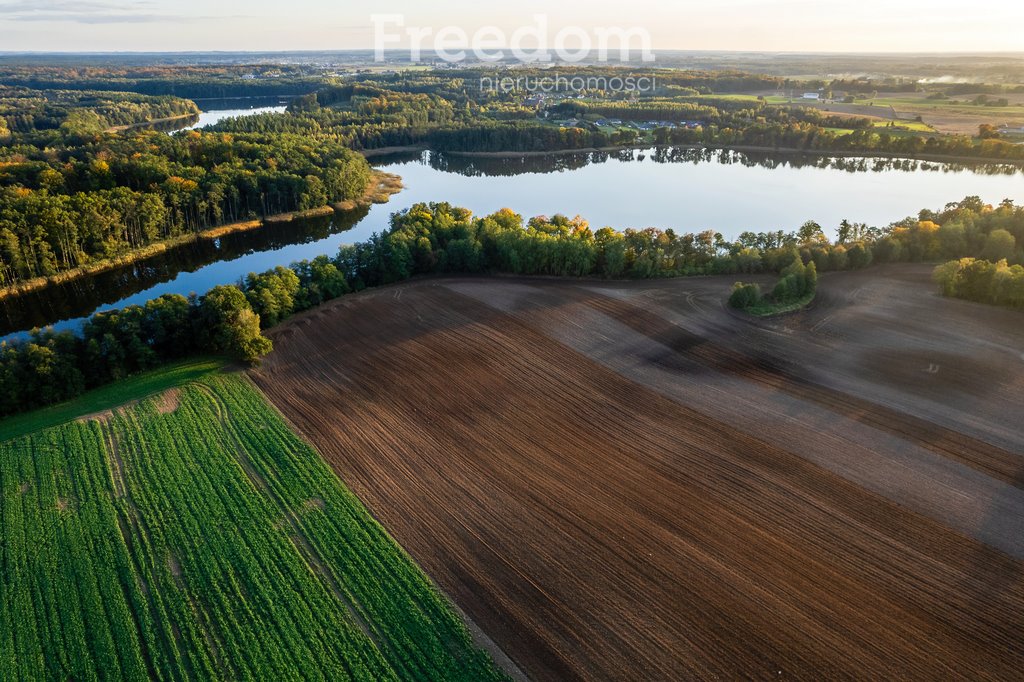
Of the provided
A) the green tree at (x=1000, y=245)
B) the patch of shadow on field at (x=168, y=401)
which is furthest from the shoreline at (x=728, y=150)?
the patch of shadow on field at (x=168, y=401)

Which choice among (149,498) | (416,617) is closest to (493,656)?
(416,617)

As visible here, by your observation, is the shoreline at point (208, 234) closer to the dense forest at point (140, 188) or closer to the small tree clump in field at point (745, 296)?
the dense forest at point (140, 188)

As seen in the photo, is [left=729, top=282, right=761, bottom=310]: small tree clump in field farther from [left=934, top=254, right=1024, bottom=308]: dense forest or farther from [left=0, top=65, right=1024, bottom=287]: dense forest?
[left=0, top=65, right=1024, bottom=287]: dense forest

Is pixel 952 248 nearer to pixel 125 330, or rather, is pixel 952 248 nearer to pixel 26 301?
pixel 125 330

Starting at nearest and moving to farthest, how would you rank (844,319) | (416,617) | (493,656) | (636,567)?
(493,656) → (416,617) → (636,567) → (844,319)

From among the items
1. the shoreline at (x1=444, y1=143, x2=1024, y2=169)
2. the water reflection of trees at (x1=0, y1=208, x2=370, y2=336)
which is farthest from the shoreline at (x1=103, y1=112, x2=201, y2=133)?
the water reflection of trees at (x1=0, y1=208, x2=370, y2=336)

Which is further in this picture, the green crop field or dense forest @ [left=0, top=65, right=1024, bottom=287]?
dense forest @ [left=0, top=65, right=1024, bottom=287]

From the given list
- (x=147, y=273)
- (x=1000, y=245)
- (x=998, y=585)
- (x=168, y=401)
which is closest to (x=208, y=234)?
(x=147, y=273)
